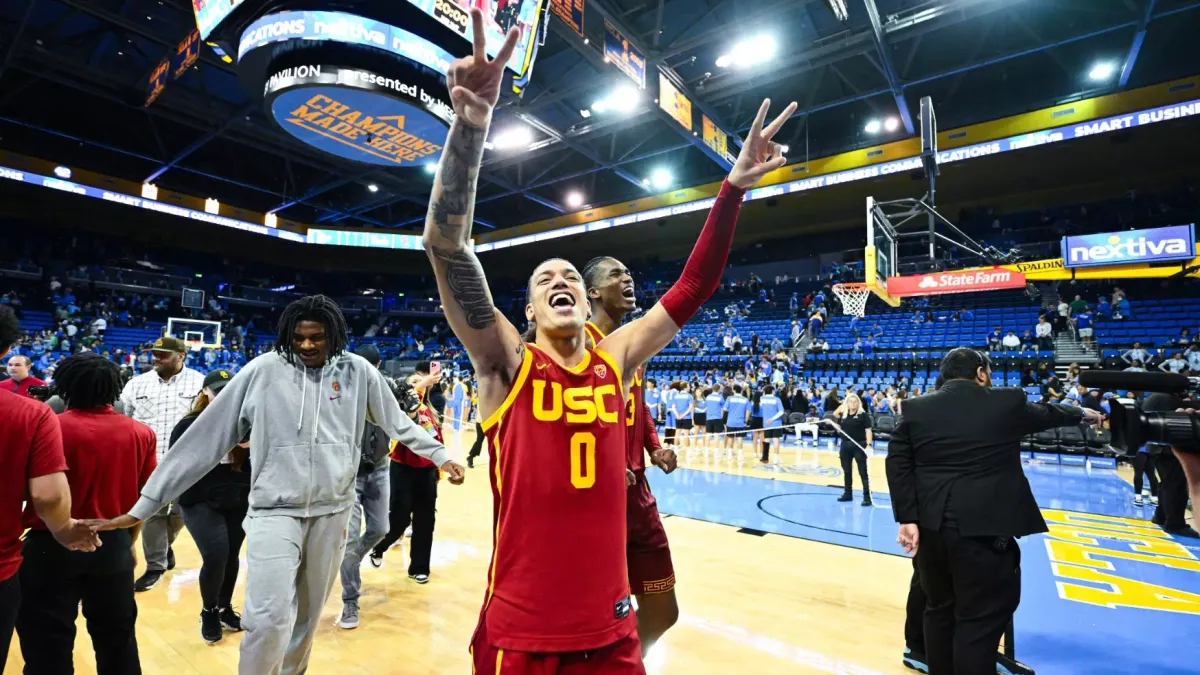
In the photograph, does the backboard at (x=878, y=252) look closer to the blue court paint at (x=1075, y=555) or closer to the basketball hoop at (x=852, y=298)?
the basketball hoop at (x=852, y=298)

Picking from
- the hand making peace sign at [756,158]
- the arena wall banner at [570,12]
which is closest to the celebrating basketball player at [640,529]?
the hand making peace sign at [756,158]

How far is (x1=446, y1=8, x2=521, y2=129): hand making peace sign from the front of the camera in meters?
1.35

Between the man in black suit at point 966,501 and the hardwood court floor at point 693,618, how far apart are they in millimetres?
836

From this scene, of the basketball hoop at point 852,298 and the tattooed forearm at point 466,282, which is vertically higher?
the basketball hoop at point 852,298

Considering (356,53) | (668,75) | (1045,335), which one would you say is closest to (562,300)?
(356,53)

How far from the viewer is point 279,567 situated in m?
2.42

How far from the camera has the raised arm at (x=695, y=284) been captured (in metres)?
1.95

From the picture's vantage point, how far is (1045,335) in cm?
1477

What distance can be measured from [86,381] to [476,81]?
245cm

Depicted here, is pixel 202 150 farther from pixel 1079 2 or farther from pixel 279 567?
pixel 1079 2

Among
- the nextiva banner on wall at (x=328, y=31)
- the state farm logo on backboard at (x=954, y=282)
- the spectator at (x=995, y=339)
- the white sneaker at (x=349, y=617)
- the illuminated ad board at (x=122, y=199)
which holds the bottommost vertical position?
the white sneaker at (x=349, y=617)

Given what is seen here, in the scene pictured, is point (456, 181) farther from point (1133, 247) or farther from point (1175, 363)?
point (1133, 247)

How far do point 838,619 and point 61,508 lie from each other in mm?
4130

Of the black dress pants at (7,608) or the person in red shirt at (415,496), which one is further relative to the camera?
the person in red shirt at (415,496)
